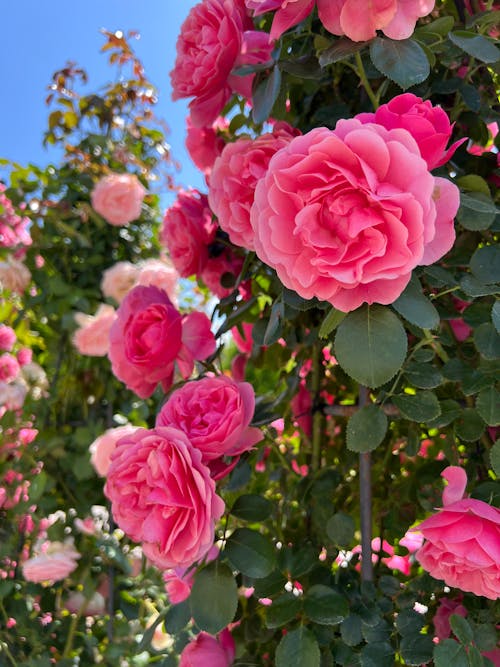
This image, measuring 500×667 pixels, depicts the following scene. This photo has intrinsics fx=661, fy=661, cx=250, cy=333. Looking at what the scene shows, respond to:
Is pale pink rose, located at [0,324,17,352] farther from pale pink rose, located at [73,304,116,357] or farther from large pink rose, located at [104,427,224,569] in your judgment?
large pink rose, located at [104,427,224,569]

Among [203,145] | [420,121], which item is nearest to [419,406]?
[420,121]

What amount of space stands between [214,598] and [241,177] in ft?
1.37

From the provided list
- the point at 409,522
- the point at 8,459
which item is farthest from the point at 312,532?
the point at 8,459

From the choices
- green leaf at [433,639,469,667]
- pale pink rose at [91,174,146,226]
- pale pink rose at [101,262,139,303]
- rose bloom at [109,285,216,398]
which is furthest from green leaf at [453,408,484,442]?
pale pink rose at [91,174,146,226]

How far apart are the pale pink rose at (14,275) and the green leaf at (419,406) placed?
1.25 metres

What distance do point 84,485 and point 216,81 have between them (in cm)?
102

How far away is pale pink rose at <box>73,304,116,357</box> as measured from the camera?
4.76 feet

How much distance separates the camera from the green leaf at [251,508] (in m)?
0.69

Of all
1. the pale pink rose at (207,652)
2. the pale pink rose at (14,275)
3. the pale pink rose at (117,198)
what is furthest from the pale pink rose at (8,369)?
the pale pink rose at (207,652)

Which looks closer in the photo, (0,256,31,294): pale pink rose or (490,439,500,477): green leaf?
(490,439,500,477): green leaf

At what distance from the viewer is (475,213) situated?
0.58 meters

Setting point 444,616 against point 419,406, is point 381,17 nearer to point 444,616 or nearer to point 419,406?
point 419,406

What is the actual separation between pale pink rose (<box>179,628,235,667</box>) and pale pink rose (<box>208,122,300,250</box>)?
0.45 m

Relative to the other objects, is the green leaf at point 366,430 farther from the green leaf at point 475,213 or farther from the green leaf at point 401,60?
the green leaf at point 401,60
